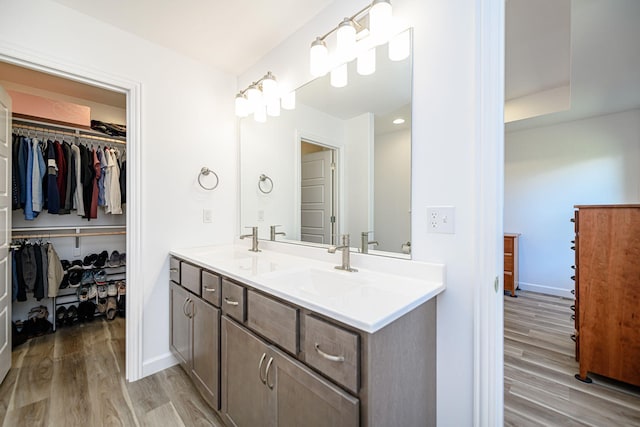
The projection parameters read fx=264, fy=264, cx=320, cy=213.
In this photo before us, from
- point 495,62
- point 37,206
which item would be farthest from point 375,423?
point 37,206

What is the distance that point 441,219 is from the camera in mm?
1167

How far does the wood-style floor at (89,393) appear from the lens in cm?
150

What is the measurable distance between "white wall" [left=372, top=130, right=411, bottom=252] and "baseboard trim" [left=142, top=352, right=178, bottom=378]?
6.00 feet

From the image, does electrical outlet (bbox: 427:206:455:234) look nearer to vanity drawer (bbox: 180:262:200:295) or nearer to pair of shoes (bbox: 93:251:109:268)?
vanity drawer (bbox: 180:262:200:295)

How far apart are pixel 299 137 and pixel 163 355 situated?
194 centimetres

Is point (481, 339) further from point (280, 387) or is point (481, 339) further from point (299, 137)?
point (299, 137)

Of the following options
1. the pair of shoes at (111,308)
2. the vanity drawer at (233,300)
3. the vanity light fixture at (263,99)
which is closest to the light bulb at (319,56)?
the vanity light fixture at (263,99)

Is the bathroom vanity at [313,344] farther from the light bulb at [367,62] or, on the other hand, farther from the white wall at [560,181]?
the white wall at [560,181]

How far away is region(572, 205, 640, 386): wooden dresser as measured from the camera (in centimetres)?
169

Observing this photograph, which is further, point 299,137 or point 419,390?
point 299,137

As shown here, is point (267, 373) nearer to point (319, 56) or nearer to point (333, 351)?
point (333, 351)

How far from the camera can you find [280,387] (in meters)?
1.03

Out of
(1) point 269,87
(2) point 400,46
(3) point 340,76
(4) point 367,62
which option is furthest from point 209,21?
(2) point 400,46

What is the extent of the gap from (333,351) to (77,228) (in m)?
3.22
